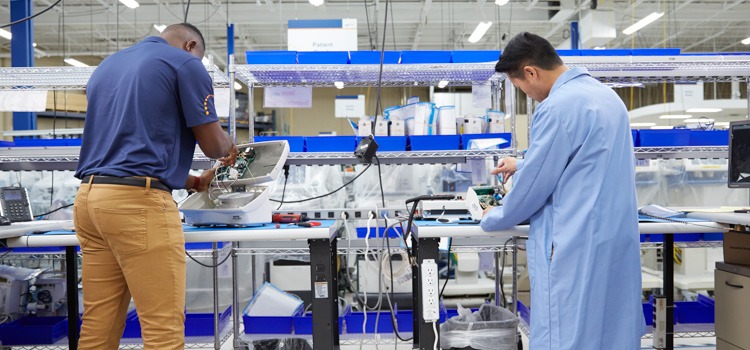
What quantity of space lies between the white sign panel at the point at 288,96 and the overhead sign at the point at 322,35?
0.77 feet

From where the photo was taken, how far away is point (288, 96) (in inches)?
117

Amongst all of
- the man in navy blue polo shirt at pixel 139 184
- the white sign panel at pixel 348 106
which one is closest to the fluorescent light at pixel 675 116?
the white sign panel at pixel 348 106

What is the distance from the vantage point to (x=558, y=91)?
162 centimetres

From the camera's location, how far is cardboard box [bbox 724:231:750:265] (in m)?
2.25

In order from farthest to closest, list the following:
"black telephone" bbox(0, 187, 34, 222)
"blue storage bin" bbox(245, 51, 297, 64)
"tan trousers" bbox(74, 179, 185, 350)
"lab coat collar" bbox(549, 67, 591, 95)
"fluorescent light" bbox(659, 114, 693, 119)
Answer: "fluorescent light" bbox(659, 114, 693, 119) < "blue storage bin" bbox(245, 51, 297, 64) < "black telephone" bbox(0, 187, 34, 222) < "lab coat collar" bbox(549, 67, 591, 95) < "tan trousers" bbox(74, 179, 185, 350)

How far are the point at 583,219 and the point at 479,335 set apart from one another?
0.89 m

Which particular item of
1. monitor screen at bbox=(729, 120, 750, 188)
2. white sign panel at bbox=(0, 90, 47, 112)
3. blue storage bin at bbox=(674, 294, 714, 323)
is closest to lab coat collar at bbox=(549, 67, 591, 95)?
monitor screen at bbox=(729, 120, 750, 188)

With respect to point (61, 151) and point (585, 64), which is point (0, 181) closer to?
point (61, 151)

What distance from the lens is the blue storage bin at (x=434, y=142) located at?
105 inches

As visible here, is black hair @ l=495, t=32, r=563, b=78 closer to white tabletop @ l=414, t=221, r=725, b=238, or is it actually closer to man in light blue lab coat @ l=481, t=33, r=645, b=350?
man in light blue lab coat @ l=481, t=33, r=645, b=350

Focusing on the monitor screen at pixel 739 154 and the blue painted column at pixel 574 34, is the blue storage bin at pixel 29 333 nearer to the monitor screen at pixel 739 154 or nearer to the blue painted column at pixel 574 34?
the monitor screen at pixel 739 154

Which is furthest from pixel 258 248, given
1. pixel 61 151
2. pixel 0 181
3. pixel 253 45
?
pixel 253 45

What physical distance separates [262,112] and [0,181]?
27.9 feet

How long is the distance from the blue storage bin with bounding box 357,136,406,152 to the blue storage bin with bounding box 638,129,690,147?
1228mm
